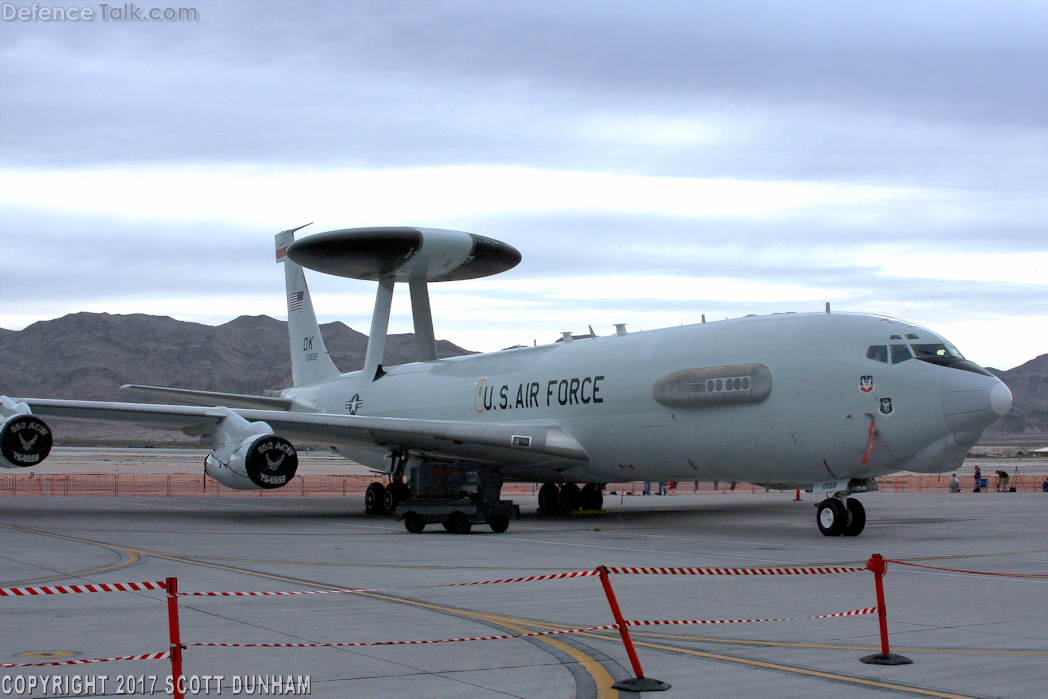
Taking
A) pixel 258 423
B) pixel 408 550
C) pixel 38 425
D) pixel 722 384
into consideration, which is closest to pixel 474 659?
pixel 408 550

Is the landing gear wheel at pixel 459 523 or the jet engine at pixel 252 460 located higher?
the jet engine at pixel 252 460

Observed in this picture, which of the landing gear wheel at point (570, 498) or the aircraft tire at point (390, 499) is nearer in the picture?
the aircraft tire at point (390, 499)

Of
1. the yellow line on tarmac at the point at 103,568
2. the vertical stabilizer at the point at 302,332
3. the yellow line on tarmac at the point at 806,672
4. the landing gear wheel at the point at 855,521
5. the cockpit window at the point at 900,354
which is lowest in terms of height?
the yellow line on tarmac at the point at 103,568

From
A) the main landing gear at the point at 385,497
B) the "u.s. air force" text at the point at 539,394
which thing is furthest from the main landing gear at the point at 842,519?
the main landing gear at the point at 385,497

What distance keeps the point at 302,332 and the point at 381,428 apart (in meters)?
15.1

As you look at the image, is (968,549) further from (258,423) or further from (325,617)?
(258,423)

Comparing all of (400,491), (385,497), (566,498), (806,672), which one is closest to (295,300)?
(385,497)

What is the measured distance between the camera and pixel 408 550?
704 inches

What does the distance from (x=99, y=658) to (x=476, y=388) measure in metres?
21.9

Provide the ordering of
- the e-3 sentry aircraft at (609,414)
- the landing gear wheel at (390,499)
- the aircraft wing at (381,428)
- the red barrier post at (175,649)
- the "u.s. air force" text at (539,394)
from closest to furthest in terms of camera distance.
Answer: the red barrier post at (175,649) < the e-3 sentry aircraft at (609,414) < the aircraft wing at (381,428) < the "u.s. air force" text at (539,394) < the landing gear wheel at (390,499)

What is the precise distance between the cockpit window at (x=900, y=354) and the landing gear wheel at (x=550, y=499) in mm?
12634

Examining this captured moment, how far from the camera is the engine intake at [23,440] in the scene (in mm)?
24266

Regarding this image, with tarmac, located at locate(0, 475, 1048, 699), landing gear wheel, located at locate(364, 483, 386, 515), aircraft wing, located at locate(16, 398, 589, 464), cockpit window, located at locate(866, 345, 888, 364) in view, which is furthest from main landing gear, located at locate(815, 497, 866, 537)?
landing gear wheel, located at locate(364, 483, 386, 515)

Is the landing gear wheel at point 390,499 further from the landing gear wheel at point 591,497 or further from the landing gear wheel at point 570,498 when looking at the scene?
the landing gear wheel at point 591,497
